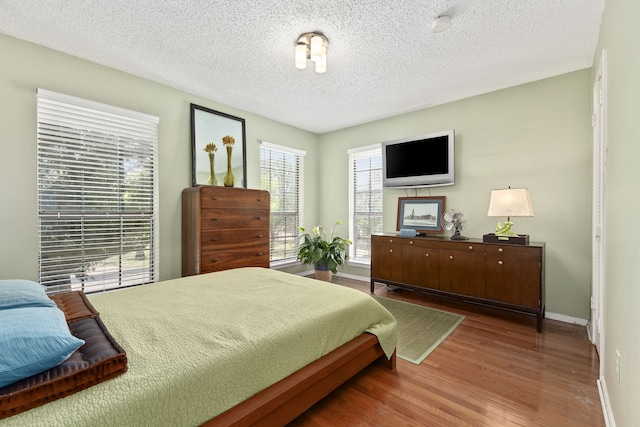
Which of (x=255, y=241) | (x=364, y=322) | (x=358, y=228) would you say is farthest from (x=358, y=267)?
(x=364, y=322)

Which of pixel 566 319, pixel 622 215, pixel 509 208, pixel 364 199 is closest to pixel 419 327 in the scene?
pixel 509 208

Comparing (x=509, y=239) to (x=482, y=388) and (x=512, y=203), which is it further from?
(x=482, y=388)

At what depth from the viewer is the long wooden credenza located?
9.17 feet

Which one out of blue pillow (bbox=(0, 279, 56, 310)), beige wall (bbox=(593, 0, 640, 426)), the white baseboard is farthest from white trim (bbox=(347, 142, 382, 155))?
blue pillow (bbox=(0, 279, 56, 310))

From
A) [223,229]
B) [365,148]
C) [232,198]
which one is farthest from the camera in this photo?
[365,148]

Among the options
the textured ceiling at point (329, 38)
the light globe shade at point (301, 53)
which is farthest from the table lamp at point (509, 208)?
the light globe shade at point (301, 53)

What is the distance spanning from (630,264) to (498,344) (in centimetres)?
→ 160

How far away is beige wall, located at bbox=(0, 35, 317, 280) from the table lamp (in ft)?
11.4

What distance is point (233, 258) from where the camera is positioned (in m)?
3.44

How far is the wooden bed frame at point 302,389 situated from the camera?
121 centimetres

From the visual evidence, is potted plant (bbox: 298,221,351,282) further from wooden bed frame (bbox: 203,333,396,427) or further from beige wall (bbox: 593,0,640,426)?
beige wall (bbox: 593,0,640,426)

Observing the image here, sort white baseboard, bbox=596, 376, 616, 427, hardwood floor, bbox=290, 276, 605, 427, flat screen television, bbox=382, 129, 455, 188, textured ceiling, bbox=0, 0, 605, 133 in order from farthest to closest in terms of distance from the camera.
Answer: flat screen television, bbox=382, 129, 455, 188 → textured ceiling, bbox=0, 0, 605, 133 → hardwood floor, bbox=290, 276, 605, 427 → white baseboard, bbox=596, 376, 616, 427

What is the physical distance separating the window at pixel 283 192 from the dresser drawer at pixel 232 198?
68 cm

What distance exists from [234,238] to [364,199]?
226cm
